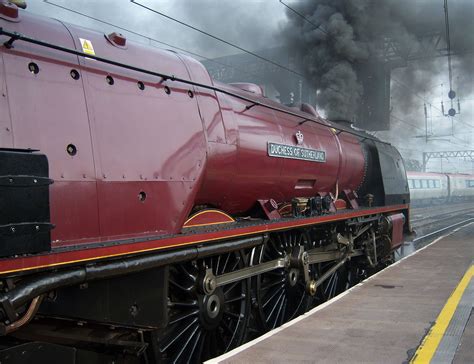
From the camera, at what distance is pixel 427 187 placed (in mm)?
40250

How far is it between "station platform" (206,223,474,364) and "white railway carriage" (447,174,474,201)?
45592mm

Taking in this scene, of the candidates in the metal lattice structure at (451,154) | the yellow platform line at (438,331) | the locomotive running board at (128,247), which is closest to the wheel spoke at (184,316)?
the locomotive running board at (128,247)

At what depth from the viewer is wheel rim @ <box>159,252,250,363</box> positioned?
12.7 feet

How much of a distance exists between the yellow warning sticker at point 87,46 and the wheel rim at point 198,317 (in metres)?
1.78

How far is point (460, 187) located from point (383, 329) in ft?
172

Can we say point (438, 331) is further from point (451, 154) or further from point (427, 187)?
point (451, 154)

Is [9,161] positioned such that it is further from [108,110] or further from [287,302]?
[287,302]

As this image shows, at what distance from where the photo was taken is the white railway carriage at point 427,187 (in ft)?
121

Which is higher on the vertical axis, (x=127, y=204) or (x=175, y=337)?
(x=127, y=204)

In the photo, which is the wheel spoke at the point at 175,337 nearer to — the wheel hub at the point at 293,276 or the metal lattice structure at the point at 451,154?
the wheel hub at the point at 293,276

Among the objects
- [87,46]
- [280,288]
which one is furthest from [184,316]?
[87,46]

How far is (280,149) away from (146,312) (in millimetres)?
3001

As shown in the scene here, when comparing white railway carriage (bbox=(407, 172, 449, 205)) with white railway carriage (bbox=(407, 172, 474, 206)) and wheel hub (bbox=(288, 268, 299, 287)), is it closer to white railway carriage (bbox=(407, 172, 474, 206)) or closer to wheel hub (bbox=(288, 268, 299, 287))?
white railway carriage (bbox=(407, 172, 474, 206))

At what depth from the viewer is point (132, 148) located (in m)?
3.25
